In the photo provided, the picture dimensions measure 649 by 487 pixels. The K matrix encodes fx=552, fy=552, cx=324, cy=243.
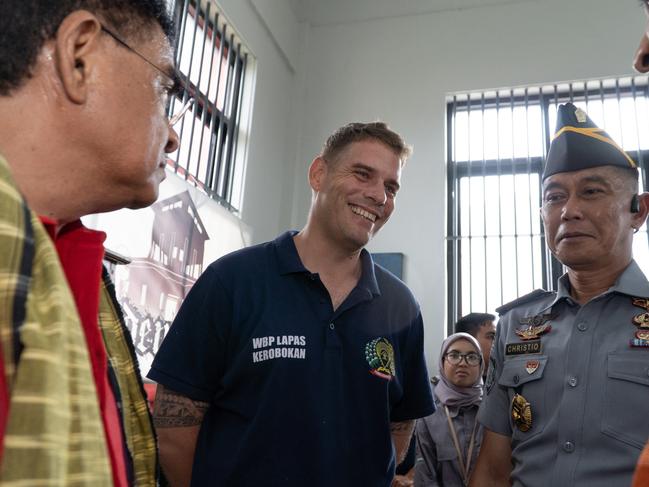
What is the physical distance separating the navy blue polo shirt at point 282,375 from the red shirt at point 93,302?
0.51m

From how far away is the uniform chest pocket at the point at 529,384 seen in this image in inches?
54.7

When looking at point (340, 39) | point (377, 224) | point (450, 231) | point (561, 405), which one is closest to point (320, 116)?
point (340, 39)

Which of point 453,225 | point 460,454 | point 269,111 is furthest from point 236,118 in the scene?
point 460,454

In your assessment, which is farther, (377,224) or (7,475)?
(377,224)

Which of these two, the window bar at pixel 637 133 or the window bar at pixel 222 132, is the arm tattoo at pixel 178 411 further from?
the window bar at pixel 637 133

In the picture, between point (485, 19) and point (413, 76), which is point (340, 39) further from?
point (485, 19)

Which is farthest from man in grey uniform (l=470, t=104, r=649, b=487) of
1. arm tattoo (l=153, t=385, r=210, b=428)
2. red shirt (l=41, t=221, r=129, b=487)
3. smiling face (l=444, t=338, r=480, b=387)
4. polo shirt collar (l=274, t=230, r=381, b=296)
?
smiling face (l=444, t=338, r=480, b=387)

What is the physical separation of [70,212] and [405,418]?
112 cm

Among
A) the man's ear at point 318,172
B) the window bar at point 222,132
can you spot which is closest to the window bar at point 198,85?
the window bar at point 222,132

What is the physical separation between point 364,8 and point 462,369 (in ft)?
14.0

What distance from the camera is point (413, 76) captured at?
5574 millimetres

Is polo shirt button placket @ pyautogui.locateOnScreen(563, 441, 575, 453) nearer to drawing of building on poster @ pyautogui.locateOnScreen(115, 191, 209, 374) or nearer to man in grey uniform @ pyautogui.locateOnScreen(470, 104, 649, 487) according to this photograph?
man in grey uniform @ pyautogui.locateOnScreen(470, 104, 649, 487)

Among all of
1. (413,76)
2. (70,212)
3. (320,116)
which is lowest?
(70,212)

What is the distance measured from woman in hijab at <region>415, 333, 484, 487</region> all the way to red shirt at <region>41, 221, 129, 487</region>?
7.62ft
